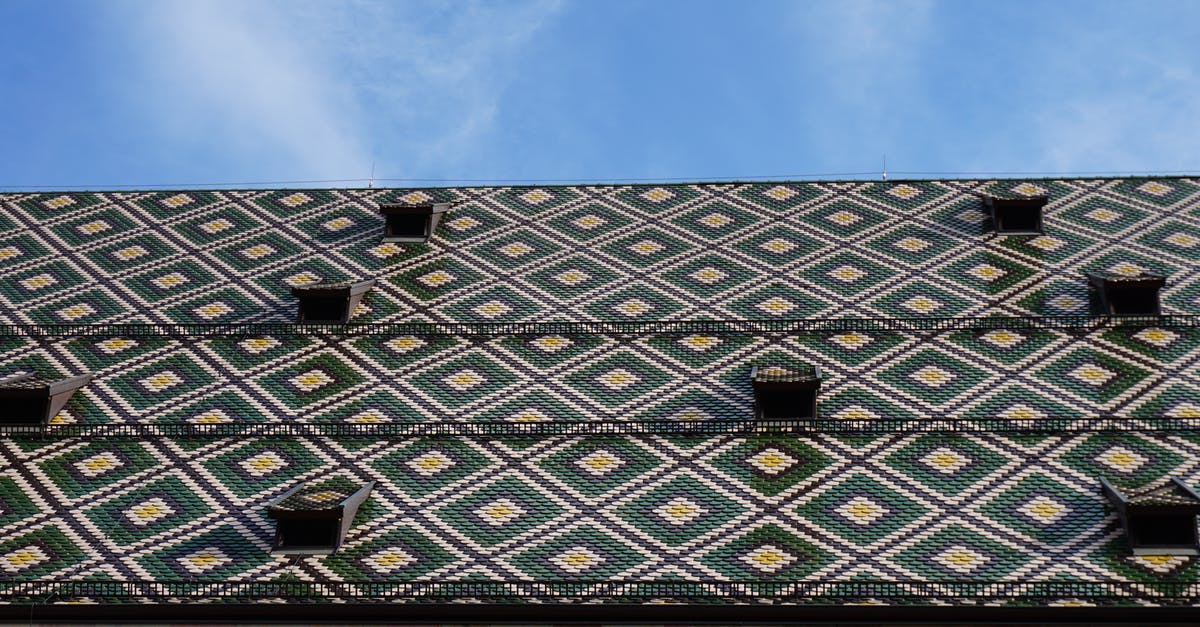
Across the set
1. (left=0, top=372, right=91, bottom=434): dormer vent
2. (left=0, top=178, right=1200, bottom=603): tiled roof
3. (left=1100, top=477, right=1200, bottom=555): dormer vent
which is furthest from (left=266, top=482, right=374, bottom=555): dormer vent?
(left=1100, top=477, right=1200, bottom=555): dormer vent

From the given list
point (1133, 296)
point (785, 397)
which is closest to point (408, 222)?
point (785, 397)

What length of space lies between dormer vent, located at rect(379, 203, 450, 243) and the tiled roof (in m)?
0.21

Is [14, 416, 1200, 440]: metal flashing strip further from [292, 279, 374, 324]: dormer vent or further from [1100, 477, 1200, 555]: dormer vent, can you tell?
[292, 279, 374, 324]: dormer vent

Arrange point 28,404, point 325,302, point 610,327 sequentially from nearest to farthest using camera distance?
point 28,404 < point 610,327 < point 325,302

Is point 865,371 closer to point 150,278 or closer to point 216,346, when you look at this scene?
point 216,346

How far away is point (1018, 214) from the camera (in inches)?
1017

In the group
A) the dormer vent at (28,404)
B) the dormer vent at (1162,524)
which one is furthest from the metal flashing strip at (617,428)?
the dormer vent at (1162,524)

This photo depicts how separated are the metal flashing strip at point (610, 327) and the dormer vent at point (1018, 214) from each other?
2920 millimetres

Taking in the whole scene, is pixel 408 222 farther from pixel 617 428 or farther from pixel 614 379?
pixel 617 428

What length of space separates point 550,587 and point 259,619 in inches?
123

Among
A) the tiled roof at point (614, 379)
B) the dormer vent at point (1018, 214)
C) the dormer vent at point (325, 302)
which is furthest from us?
the dormer vent at point (1018, 214)

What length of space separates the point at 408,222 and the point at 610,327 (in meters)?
4.65

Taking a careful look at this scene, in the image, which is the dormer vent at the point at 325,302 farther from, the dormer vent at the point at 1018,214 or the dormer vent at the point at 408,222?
the dormer vent at the point at 1018,214

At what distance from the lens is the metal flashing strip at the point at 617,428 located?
20688 mm
